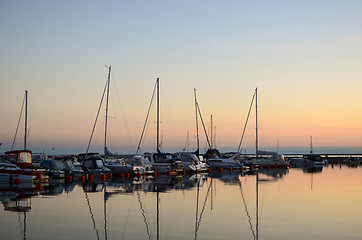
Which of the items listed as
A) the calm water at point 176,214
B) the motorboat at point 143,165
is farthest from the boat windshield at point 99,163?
the calm water at point 176,214

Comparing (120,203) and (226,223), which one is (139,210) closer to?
(120,203)

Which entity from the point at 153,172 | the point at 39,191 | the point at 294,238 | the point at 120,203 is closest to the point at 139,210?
the point at 120,203

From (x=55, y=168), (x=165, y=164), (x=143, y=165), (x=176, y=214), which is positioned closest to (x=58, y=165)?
(x=55, y=168)

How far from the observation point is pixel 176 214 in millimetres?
23688

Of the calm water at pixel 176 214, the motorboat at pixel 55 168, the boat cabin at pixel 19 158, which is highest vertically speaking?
the boat cabin at pixel 19 158

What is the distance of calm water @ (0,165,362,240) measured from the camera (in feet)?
60.6

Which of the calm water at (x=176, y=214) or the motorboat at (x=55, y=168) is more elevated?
the motorboat at (x=55, y=168)

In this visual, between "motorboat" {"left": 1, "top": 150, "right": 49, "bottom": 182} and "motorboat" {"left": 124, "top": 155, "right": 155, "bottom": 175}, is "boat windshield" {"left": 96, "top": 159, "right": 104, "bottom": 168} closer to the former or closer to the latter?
"motorboat" {"left": 124, "top": 155, "right": 155, "bottom": 175}

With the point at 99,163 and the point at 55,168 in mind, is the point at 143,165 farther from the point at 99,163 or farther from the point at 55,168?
the point at 55,168

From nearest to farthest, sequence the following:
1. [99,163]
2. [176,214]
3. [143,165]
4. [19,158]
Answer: [176,214], [19,158], [99,163], [143,165]

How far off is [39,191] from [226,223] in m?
17.5

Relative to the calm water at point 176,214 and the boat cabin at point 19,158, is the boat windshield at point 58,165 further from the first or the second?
the calm water at point 176,214

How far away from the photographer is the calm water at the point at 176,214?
60.6ft

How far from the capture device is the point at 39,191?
33.7 meters
